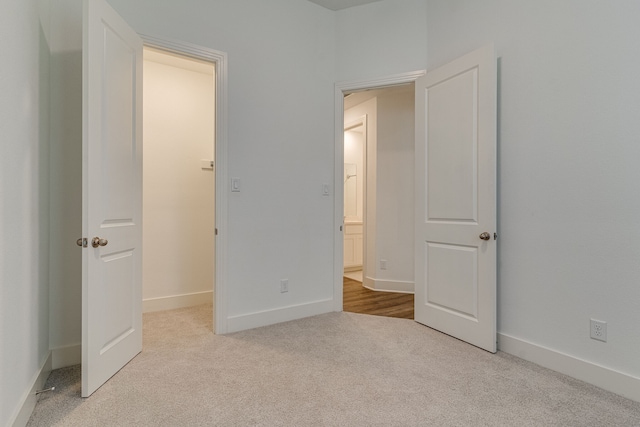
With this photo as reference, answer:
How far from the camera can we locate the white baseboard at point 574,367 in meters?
1.72

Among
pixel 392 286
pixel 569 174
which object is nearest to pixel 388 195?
pixel 392 286

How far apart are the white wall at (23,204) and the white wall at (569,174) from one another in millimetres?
2794

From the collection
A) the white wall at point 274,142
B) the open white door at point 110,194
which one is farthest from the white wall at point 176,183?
the open white door at point 110,194

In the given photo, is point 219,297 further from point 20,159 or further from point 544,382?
point 544,382

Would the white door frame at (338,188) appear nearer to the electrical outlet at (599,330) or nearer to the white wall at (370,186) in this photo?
the white wall at (370,186)

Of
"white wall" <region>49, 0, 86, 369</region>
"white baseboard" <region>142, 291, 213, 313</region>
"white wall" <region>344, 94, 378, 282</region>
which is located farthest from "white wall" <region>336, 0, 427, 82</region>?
"white baseboard" <region>142, 291, 213, 313</region>

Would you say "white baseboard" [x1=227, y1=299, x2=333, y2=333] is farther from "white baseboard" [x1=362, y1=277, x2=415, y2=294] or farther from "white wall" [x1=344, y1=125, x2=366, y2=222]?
"white wall" [x1=344, y1=125, x2=366, y2=222]

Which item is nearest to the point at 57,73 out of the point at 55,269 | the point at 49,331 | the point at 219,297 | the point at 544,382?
the point at 55,269

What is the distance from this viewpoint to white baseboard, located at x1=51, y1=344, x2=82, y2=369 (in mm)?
2025

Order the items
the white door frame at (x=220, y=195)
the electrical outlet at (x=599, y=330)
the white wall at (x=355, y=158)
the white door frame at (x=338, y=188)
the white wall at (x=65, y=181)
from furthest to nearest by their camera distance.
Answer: the white wall at (x=355, y=158), the white door frame at (x=338, y=188), the white door frame at (x=220, y=195), the white wall at (x=65, y=181), the electrical outlet at (x=599, y=330)

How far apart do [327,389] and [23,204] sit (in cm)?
178

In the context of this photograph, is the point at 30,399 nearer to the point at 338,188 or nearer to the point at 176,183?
the point at 176,183

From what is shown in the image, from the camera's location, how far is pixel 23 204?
A: 1.55 metres

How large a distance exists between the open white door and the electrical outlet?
277 cm
